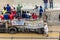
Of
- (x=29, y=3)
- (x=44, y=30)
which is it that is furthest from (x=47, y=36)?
(x=29, y=3)

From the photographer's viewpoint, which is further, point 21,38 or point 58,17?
point 58,17

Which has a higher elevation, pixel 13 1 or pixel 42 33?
pixel 13 1

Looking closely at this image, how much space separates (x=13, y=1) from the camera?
28.3m

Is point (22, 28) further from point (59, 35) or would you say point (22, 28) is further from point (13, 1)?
point (13, 1)

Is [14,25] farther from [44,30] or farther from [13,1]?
[13,1]

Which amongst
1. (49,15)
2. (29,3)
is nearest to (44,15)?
(49,15)

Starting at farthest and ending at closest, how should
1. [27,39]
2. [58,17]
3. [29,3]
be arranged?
[29,3]
[58,17]
[27,39]

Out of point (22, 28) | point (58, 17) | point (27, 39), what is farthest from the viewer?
point (58, 17)

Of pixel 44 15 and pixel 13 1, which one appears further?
pixel 13 1

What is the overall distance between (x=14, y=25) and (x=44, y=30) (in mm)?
2470

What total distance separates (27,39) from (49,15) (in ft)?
12.9

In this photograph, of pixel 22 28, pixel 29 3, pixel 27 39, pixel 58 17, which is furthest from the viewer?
pixel 29 3

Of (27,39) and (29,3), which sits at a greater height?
(29,3)

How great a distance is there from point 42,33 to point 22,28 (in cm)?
162
